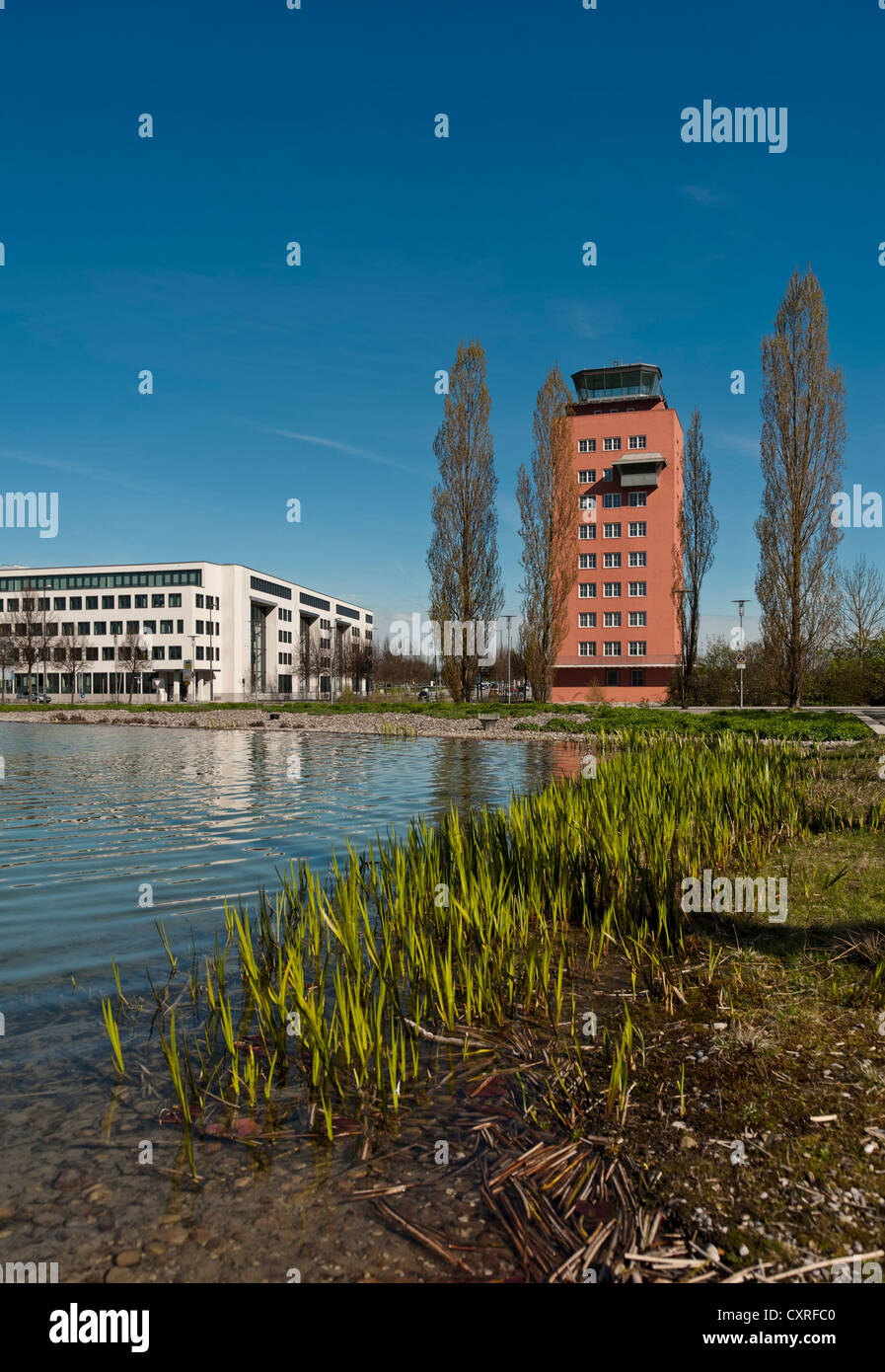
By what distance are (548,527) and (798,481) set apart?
41.2ft

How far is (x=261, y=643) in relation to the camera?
308ft

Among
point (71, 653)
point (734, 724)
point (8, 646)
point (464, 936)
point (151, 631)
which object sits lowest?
point (464, 936)

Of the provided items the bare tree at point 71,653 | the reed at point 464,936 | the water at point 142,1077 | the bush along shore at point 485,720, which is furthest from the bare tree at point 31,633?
the reed at point 464,936

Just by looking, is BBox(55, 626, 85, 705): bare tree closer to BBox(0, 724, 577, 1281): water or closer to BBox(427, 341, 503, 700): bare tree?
BBox(427, 341, 503, 700): bare tree

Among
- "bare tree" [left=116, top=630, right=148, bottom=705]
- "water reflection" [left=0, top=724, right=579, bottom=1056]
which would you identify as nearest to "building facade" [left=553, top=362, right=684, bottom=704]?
"water reflection" [left=0, top=724, right=579, bottom=1056]

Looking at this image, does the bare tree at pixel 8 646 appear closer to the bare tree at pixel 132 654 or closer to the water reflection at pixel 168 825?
the bare tree at pixel 132 654

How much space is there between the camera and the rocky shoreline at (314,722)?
3058cm

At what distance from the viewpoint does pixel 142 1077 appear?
3682 millimetres

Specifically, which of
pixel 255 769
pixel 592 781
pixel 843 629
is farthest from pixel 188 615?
pixel 592 781

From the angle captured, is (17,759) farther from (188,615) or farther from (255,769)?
(188,615)

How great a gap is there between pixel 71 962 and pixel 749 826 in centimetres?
584

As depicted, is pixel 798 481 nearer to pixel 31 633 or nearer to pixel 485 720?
pixel 485 720

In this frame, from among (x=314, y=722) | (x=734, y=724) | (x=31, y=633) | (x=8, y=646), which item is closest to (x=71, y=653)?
(x=8, y=646)
